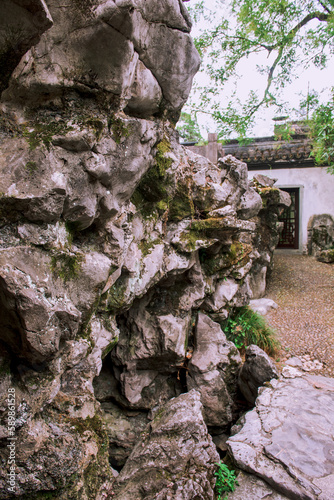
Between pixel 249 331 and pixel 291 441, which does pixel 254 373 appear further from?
pixel 291 441

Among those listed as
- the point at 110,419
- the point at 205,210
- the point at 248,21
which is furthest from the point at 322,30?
the point at 110,419

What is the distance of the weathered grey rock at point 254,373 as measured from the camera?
4.57m

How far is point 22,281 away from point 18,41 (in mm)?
1418

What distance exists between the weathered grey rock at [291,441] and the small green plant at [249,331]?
48.9 inches

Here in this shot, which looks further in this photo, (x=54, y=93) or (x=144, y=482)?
(x=144, y=482)

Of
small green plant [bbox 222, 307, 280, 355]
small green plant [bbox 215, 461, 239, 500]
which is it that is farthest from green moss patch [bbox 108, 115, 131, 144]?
small green plant [bbox 222, 307, 280, 355]

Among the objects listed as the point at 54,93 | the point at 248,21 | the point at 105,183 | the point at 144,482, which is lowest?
the point at 144,482

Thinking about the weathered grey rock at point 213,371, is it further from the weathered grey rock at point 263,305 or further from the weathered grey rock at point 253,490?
the weathered grey rock at point 263,305

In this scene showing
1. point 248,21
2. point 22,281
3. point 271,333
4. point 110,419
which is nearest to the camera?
point 22,281

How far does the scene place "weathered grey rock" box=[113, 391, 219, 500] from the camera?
8.65 feet

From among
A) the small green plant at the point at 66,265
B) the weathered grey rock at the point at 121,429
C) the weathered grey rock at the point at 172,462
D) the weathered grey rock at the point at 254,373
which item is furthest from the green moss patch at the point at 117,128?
the weathered grey rock at the point at 254,373

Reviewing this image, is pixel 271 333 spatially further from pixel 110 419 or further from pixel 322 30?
pixel 322 30

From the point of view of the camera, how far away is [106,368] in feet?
13.8

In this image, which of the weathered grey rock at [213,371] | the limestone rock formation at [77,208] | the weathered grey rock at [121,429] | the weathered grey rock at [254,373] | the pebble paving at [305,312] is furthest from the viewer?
the pebble paving at [305,312]
